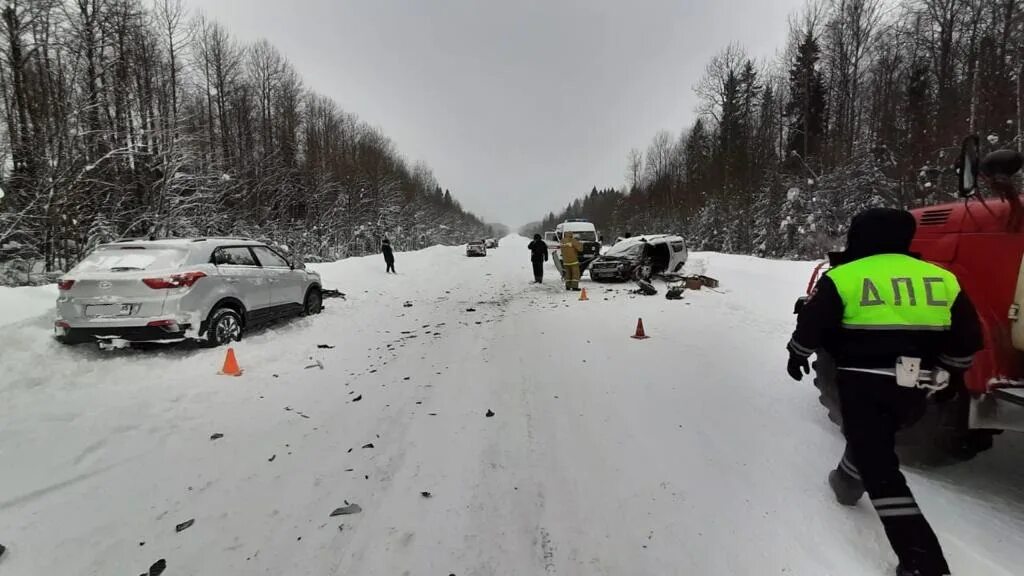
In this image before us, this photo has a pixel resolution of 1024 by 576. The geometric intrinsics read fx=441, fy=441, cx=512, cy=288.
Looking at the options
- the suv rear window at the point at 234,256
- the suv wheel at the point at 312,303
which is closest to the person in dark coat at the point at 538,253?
the suv wheel at the point at 312,303

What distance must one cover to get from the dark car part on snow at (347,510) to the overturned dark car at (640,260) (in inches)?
508

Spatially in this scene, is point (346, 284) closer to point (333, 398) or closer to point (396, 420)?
point (333, 398)

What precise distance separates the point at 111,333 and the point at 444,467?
18.0 ft

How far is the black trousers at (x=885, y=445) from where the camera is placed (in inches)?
87.9

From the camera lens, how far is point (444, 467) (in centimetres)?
353

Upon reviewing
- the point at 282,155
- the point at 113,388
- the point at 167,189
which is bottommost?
the point at 113,388

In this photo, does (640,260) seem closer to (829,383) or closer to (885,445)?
(829,383)

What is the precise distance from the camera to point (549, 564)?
8.22 ft

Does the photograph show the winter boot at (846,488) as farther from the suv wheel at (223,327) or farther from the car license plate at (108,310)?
the car license plate at (108,310)

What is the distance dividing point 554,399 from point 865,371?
9.87ft

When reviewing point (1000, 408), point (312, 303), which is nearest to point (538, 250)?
point (312, 303)

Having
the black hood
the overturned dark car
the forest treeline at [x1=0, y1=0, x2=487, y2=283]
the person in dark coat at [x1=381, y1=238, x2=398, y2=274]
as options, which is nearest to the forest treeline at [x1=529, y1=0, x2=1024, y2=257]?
the overturned dark car

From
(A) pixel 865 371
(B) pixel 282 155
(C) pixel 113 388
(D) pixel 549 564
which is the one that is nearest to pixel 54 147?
(C) pixel 113 388

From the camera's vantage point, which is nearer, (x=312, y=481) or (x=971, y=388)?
(x=971, y=388)
